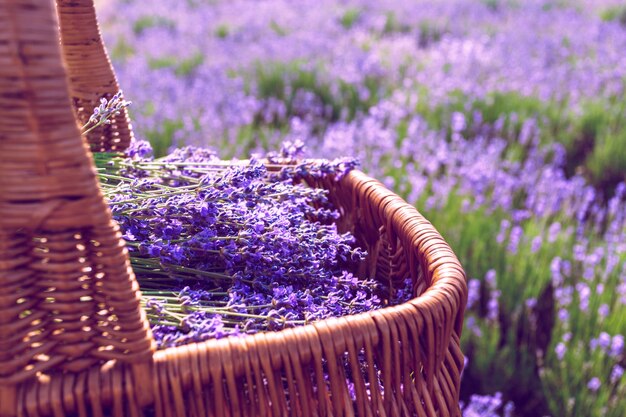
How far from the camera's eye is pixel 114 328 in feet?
2.09

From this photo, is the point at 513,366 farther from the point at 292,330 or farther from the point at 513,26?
the point at 513,26

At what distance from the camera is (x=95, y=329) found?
64 centimetres

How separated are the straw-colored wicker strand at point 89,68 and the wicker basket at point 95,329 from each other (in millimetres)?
591

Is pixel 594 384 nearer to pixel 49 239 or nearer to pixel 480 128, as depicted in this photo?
pixel 49 239

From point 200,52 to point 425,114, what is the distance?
203 centimetres

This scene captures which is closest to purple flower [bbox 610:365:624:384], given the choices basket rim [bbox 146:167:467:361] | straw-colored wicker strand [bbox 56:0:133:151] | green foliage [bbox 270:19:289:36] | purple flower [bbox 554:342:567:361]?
purple flower [bbox 554:342:567:361]

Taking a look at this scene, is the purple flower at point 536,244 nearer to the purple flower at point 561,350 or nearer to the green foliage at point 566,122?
the purple flower at point 561,350

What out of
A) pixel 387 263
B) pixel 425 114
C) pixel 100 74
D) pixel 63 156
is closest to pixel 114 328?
pixel 63 156

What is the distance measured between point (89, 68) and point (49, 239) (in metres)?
0.65

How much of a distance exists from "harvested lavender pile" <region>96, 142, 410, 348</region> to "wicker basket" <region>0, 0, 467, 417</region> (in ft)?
0.32

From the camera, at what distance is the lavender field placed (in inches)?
66.8

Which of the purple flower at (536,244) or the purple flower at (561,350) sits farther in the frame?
the purple flower at (536,244)

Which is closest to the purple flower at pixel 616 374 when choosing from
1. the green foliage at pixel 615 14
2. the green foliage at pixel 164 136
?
the green foliage at pixel 164 136

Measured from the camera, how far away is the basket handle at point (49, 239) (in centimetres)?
55
